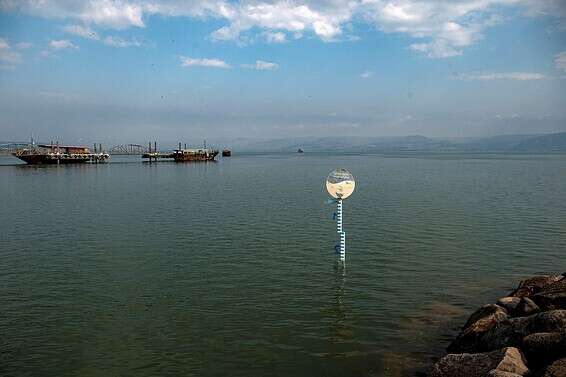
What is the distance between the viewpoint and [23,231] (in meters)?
28.8

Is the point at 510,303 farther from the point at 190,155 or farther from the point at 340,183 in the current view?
the point at 190,155

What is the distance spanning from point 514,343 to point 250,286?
9.68m

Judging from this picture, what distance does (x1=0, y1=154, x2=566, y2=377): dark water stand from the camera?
11.9m

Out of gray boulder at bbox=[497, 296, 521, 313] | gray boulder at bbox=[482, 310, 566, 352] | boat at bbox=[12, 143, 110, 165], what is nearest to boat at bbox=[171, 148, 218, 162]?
boat at bbox=[12, 143, 110, 165]

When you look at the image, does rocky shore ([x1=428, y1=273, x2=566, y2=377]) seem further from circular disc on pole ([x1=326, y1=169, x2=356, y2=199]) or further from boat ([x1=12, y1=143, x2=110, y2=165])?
boat ([x1=12, y1=143, x2=110, y2=165])

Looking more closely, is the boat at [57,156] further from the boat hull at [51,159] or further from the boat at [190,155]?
the boat at [190,155]

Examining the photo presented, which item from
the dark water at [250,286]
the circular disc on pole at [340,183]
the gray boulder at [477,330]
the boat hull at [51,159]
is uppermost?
the boat hull at [51,159]

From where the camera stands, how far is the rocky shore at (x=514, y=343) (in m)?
8.59

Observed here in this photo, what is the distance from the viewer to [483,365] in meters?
8.84

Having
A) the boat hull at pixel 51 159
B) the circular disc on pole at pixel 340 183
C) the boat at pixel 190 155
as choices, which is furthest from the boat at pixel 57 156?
the circular disc on pole at pixel 340 183

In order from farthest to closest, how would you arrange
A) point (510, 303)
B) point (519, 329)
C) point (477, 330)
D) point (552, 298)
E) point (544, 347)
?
point (510, 303) → point (552, 298) → point (477, 330) → point (519, 329) → point (544, 347)

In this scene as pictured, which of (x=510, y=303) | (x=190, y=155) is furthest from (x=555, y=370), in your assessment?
(x=190, y=155)

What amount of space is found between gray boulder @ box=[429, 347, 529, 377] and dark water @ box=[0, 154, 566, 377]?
5.65 ft

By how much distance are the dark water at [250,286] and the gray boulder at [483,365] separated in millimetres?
1721
